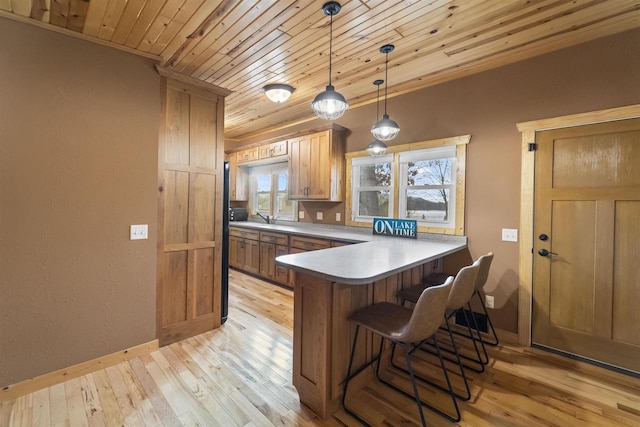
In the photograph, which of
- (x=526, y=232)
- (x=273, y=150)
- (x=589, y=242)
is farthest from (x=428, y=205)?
(x=273, y=150)

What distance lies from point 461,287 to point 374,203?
210 cm

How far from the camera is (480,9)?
199cm

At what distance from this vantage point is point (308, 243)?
12.7ft

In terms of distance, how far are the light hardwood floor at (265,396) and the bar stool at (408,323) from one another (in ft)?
0.64

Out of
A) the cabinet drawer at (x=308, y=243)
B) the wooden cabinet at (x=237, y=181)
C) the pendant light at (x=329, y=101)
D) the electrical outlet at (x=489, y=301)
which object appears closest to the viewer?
the pendant light at (x=329, y=101)

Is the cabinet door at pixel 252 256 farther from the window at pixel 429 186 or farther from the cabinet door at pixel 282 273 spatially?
the window at pixel 429 186

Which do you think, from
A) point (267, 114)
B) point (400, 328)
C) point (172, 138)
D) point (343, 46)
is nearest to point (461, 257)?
point (400, 328)

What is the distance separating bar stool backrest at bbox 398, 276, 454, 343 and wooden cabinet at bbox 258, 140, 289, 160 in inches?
142

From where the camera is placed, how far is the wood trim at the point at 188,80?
8.26 ft

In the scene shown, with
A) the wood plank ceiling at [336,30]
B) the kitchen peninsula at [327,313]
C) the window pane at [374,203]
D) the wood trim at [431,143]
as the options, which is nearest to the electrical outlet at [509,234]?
the wood trim at [431,143]

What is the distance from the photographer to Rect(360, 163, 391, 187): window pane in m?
3.77

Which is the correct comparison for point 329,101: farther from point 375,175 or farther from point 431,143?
point 375,175

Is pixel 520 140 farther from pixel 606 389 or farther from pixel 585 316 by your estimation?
pixel 606 389

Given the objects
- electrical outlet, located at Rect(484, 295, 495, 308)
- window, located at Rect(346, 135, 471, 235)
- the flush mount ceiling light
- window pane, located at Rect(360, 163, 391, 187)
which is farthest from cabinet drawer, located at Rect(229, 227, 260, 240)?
electrical outlet, located at Rect(484, 295, 495, 308)
